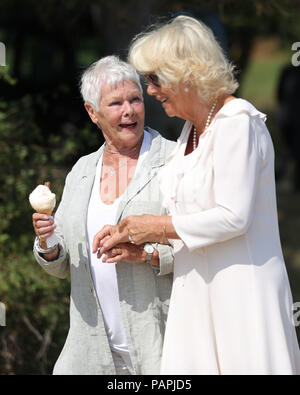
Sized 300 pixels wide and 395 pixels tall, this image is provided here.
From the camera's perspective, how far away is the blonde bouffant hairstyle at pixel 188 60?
2725mm

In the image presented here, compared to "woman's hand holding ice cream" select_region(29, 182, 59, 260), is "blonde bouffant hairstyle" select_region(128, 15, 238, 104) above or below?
above

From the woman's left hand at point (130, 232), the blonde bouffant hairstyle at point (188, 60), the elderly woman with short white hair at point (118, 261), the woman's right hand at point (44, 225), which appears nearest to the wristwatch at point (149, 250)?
the elderly woman with short white hair at point (118, 261)

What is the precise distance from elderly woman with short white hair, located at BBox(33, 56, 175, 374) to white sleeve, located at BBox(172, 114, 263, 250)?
1.42ft

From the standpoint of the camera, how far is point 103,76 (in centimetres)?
323

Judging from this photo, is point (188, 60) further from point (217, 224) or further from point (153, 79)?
point (217, 224)

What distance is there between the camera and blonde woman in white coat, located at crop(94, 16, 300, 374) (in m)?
2.66

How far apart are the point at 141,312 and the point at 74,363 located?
42 centimetres

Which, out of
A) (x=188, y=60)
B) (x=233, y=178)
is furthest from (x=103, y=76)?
(x=233, y=178)

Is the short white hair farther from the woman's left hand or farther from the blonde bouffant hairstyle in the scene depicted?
the woman's left hand

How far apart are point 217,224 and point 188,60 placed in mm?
619

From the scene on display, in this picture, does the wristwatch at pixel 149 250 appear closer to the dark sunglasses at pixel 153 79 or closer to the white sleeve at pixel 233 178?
the white sleeve at pixel 233 178

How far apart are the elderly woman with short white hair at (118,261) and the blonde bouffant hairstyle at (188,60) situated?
45 centimetres

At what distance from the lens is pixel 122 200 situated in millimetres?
3146

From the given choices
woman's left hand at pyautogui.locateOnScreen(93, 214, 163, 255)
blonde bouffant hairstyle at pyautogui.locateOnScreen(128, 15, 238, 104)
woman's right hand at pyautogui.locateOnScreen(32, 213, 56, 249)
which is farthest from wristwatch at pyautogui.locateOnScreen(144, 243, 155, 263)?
blonde bouffant hairstyle at pyautogui.locateOnScreen(128, 15, 238, 104)
